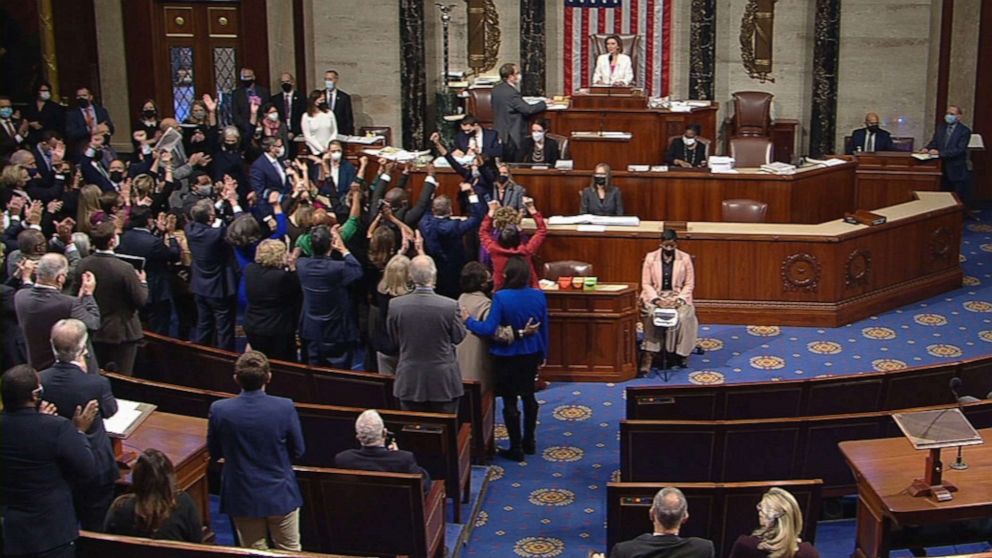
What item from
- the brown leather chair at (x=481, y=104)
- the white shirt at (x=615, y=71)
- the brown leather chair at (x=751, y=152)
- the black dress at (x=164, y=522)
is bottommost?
the black dress at (x=164, y=522)

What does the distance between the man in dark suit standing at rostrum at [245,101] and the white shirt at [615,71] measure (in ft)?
13.1

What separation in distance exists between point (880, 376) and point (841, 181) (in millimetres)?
5786

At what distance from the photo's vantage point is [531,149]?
531 inches

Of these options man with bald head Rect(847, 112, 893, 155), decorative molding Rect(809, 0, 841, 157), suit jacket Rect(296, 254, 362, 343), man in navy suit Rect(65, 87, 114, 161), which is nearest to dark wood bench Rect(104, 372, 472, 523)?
suit jacket Rect(296, 254, 362, 343)

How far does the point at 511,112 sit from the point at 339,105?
2.61m

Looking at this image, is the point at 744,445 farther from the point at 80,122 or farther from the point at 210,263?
the point at 80,122

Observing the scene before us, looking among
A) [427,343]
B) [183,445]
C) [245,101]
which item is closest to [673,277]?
[427,343]

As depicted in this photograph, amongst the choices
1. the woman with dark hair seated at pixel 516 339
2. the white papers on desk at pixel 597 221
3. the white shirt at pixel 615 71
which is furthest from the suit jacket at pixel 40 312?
the white shirt at pixel 615 71

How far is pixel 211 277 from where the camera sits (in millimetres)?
9586

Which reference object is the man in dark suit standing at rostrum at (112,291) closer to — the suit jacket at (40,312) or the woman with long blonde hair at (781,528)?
the suit jacket at (40,312)

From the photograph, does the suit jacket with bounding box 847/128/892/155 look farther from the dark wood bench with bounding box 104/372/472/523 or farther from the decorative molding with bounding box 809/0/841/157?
the dark wood bench with bounding box 104/372/472/523

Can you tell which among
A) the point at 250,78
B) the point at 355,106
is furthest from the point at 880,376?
the point at 355,106

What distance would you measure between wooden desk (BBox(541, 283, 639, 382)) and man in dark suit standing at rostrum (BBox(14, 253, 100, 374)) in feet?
13.1

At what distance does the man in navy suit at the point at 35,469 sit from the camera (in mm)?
5312
